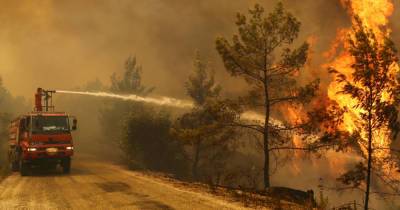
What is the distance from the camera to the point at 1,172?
2031 cm

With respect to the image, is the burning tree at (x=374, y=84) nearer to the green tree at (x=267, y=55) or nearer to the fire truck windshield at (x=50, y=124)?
the green tree at (x=267, y=55)

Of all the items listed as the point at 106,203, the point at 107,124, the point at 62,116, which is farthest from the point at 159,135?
the point at 106,203

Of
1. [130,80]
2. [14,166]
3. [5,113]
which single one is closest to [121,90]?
[130,80]

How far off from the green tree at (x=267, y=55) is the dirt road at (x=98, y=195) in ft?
22.7

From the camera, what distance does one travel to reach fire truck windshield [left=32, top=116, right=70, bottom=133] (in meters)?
19.7

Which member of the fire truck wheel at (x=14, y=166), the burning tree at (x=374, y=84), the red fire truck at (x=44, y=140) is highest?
the burning tree at (x=374, y=84)

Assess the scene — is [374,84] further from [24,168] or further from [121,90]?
[121,90]

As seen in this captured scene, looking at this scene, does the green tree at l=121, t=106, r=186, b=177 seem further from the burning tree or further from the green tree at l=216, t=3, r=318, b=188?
the burning tree

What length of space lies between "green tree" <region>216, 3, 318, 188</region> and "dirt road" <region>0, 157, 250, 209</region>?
22.7ft

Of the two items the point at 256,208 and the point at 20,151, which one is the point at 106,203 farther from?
the point at 20,151

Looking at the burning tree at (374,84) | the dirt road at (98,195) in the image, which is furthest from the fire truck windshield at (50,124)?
the burning tree at (374,84)

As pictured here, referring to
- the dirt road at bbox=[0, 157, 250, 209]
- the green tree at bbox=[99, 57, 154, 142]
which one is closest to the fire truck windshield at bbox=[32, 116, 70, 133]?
the dirt road at bbox=[0, 157, 250, 209]

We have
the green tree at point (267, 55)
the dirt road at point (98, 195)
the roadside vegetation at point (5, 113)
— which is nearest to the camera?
the dirt road at point (98, 195)

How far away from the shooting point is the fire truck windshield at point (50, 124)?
64.7 feet
